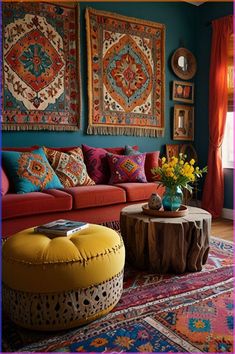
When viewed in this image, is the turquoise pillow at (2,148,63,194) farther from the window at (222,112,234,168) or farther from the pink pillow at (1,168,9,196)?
the window at (222,112,234,168)

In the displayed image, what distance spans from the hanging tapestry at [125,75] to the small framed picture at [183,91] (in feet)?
0.79

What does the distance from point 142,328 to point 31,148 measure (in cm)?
229

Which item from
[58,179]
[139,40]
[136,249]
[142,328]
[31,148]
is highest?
[139,40]

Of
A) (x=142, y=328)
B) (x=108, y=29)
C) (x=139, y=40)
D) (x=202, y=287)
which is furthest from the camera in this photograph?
(x=139, y=40)

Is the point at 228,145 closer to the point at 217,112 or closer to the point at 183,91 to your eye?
the point at 217,112

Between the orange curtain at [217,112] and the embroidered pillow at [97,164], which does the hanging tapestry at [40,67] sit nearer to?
the embroidered pillow at [97,164]

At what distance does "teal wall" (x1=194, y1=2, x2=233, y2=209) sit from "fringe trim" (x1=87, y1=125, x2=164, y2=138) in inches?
26.4

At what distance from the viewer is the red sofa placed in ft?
9.19

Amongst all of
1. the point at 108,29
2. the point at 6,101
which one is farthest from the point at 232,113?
the point at 6,101

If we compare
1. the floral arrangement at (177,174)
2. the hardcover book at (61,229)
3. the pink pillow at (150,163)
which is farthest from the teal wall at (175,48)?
the hardcover book at (61,229)

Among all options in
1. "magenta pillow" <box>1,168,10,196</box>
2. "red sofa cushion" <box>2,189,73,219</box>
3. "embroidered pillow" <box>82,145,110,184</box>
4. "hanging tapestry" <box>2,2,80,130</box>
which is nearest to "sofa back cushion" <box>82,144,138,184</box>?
"embroidered pillow" <box>82,145,110,184</box>

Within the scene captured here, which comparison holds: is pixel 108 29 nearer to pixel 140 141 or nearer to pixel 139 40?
pixel 139 40

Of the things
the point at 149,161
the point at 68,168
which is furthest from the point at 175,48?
the point at 68,168

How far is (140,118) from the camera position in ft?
15.1
